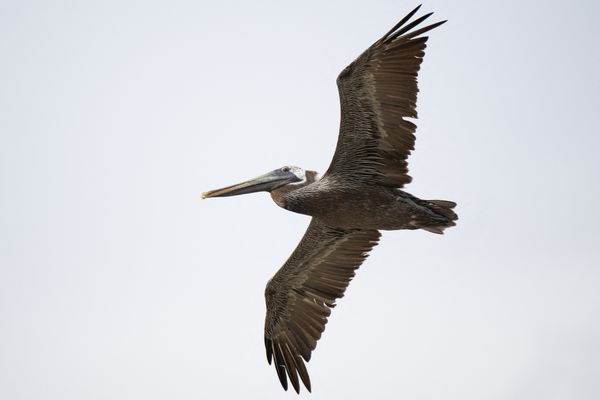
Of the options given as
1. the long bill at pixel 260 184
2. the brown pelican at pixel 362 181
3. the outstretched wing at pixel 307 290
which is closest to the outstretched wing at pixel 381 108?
the brown pelican at pixel 362 181

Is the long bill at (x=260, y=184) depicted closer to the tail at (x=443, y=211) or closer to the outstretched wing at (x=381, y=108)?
the outstretched wing at (x=381, y=108)

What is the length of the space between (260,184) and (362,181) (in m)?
1.45

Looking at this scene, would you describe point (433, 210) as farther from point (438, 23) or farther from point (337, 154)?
point (438, 23)

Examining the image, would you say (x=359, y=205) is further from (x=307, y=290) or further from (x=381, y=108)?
(x=307, y=290)

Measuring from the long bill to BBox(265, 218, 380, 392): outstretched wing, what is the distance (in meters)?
1.17

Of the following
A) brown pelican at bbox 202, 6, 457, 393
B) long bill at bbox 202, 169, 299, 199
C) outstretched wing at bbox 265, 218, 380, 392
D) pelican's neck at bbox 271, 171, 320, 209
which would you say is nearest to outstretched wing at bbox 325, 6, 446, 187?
brown pelican at bbox 202, 6, 457, 393

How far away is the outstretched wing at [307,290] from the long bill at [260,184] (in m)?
1.17

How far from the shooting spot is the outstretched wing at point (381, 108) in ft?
32.7

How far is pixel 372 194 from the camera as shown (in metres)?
10.6

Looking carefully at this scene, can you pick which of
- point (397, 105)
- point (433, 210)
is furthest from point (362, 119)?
point (433, 210)

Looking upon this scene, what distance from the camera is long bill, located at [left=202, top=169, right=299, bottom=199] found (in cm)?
1127

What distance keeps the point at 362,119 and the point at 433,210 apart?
4.71 feet

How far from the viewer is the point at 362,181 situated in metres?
10.7

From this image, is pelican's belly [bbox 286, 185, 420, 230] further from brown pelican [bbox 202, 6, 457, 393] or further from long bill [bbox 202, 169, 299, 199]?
long bill [bbox 202, 169, 299, 199]
